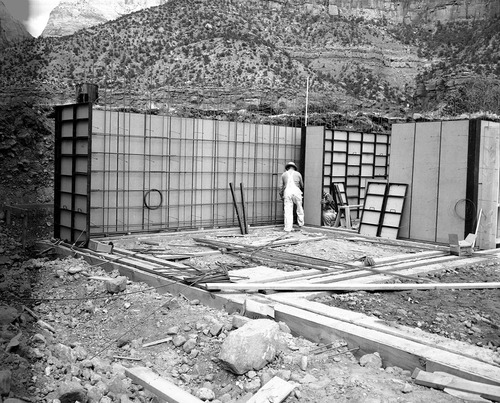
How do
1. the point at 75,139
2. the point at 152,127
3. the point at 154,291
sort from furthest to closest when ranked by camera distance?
the point at 152,127
the point at 75,139
the point at 154,291

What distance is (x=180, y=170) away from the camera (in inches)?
523

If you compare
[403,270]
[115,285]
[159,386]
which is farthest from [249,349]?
[403,270]

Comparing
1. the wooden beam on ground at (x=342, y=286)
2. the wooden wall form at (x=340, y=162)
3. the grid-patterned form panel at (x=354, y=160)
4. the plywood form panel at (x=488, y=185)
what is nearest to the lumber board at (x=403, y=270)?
the wooden beam on ground at (x=342, y=286)

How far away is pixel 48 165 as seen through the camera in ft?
62.7

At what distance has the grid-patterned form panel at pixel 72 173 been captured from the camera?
1080 cm

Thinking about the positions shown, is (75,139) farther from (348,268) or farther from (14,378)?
(14,378)

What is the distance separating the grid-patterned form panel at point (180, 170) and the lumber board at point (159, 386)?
7.35m

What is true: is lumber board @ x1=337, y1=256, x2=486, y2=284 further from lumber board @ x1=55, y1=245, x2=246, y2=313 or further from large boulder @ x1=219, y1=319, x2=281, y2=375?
large boulder @ x1=219, y1=319, x2=281, y2=375

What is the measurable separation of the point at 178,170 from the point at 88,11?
101 m

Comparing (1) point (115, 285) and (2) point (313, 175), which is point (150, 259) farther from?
(2) point (313, 175)

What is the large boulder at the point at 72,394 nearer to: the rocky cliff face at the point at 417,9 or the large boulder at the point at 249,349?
the large boulder at the point at 249,349

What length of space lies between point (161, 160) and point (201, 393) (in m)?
8.87

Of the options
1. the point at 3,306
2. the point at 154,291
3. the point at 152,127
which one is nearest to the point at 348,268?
the point at 154,291

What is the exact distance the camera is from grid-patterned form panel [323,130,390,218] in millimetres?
16406
